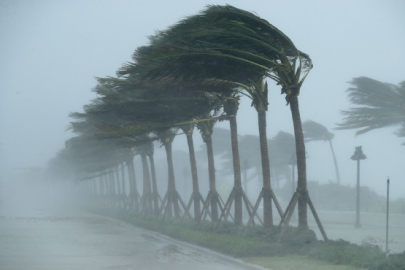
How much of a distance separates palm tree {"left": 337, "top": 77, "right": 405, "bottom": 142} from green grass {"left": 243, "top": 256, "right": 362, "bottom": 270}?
12.6 m

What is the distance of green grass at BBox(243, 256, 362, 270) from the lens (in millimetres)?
14462

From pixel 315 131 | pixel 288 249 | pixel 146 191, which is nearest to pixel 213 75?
pixel 288 249

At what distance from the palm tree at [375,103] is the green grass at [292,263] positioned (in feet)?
41.4

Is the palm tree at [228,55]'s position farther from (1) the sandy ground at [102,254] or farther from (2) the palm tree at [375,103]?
(2) the palm tree at [375,103]

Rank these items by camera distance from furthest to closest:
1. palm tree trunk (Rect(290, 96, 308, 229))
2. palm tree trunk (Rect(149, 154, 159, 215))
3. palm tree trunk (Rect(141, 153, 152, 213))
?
1. palm tree trunk (Rect(141, 153, 152, 213))
2. palm tree trunk (Rect(149, 154, 159, 215))
3. palm tree trunk (Rect(290, 96, 308, 229))

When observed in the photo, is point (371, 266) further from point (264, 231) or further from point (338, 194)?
point (338, 194)

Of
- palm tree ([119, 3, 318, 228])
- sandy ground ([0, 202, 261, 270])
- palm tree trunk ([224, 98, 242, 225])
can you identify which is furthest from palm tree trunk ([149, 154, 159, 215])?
palm tree ([119, 3, 318, 228])

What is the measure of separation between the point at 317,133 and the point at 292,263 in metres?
42.0

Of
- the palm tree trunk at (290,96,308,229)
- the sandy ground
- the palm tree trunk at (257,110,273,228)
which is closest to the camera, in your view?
the sandy ground

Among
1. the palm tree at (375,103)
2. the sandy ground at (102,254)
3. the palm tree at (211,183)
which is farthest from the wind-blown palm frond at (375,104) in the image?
the sandy ground at (102,254)

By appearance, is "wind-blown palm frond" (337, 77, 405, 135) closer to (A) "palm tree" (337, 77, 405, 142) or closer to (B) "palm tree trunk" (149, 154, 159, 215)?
(A) "palm tree" (337, 77, 405, 142)

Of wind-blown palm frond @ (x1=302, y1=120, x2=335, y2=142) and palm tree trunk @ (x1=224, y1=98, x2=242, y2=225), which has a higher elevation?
wind-blown palm frond @ (x1=302, y1=120, x2=335, y2=142)

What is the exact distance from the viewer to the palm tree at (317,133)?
56.3 m

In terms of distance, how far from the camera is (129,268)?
A: 51.2 ft
